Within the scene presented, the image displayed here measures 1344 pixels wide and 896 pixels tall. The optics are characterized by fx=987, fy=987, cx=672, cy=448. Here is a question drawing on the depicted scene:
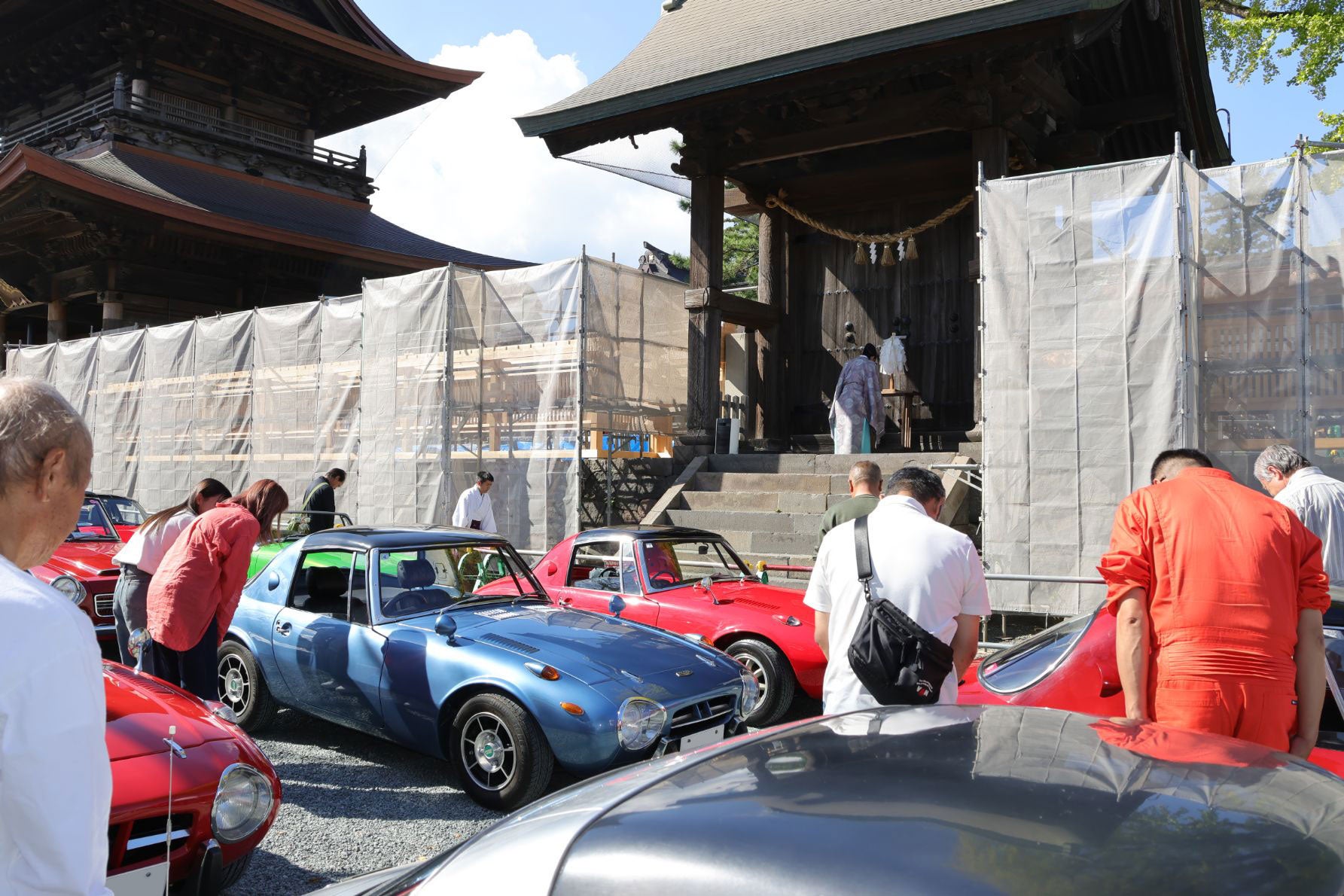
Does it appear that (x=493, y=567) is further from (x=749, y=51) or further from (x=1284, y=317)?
(x=749, y=51)

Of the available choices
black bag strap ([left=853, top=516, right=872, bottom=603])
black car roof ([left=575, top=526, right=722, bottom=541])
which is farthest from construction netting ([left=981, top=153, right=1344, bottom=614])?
black bag strap ([left=853, top=516, right=872, bottom=603])

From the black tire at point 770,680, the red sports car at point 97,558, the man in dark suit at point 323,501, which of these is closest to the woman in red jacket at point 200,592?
the red sports car at point 97,558

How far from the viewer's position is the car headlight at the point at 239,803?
3338 millimetres

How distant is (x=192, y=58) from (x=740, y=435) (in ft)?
47.9

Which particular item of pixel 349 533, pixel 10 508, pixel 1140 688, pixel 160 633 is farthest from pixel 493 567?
pixel 10 508

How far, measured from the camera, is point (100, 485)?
1947 centimetres

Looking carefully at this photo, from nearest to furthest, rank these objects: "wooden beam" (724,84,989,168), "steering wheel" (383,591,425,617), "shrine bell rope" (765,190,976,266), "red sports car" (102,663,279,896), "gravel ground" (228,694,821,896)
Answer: "red sports car" (102,663,279,896) < "gravel ground" (228,694,821,896) < "steering wheel" (383,591,425,617) < "wooden beam" (724,84,989,168) < "shrine bell rope" (765,190,976,266)

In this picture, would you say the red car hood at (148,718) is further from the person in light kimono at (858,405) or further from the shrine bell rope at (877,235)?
the shrine bell rope at (877,235)

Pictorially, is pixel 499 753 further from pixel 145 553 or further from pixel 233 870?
pixel 145 553

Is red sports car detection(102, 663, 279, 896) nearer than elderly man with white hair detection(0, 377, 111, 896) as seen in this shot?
No

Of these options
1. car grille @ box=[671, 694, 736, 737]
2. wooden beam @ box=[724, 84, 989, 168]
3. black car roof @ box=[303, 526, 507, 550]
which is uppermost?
wooden beam @ box=[724, 84, 989, 168]

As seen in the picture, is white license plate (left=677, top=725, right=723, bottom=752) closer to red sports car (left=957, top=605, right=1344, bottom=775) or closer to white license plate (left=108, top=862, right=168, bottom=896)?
red sports car (left=957, top=605, right=1344, bottom=775)

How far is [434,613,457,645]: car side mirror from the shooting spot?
17.1ft

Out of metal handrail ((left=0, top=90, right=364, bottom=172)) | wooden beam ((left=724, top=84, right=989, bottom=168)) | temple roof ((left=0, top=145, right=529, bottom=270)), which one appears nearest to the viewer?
wooden beam ((left=724, top=84, right=989, bottom=168))
